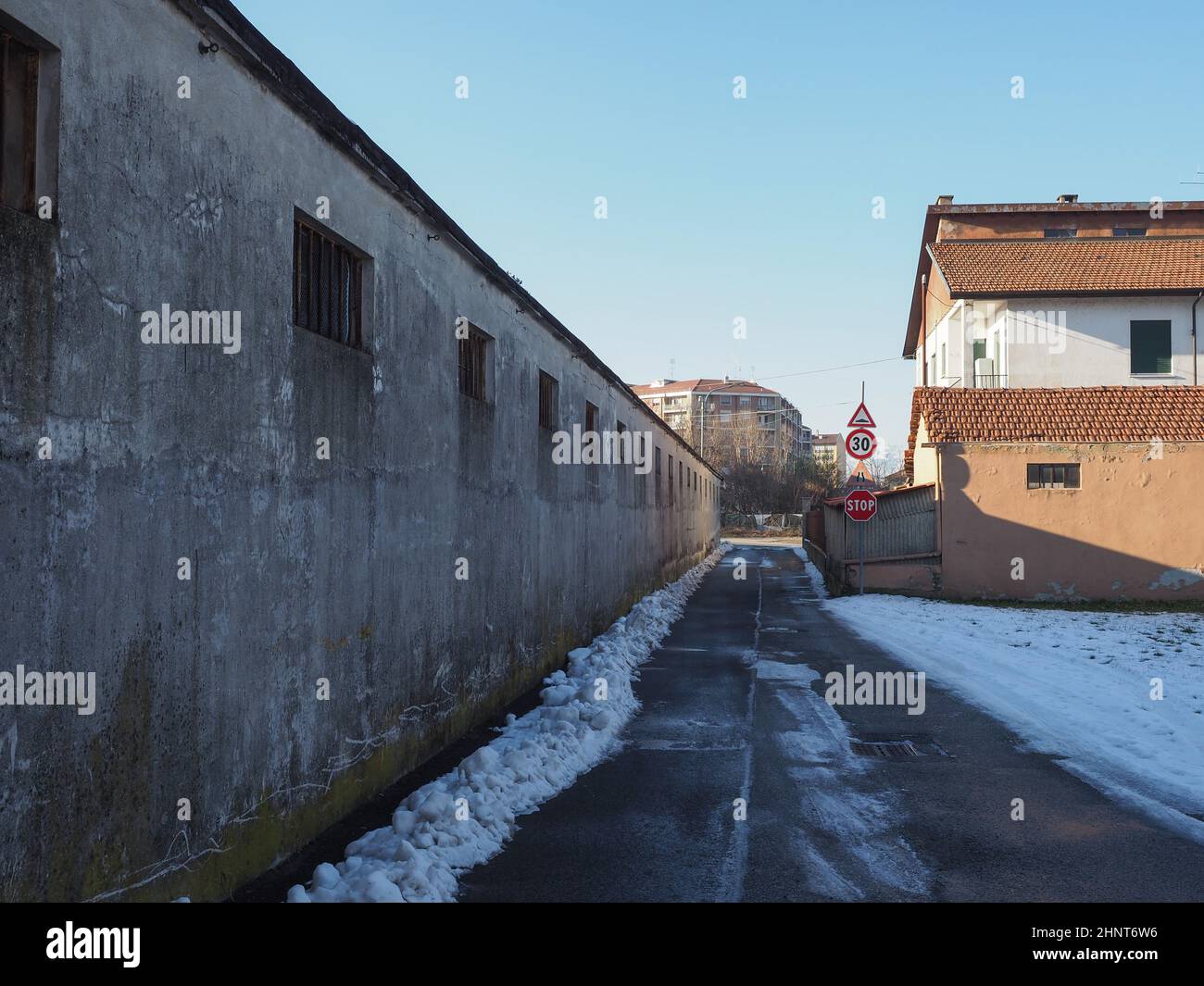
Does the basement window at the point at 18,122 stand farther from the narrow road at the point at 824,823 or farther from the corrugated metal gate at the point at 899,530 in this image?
the corrugated metal gate at the point at 899,530

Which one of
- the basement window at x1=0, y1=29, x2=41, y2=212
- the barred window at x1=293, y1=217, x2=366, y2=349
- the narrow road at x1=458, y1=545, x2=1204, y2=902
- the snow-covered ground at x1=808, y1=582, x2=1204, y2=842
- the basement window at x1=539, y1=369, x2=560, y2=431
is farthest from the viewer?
the basement window at x1=539, y1=369, x2=560, y2=431

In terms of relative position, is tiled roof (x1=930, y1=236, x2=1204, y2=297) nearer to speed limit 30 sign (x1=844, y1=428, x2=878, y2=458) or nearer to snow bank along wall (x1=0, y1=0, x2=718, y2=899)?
speed limit 30 sign (x1=844, y1=428, x2=878, y2=458)

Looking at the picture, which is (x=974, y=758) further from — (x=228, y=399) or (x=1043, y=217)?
(x=1043, y=217)

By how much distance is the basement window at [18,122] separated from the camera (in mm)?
3281

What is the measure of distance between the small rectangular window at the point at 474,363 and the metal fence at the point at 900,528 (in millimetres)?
12966

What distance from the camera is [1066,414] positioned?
20.5m

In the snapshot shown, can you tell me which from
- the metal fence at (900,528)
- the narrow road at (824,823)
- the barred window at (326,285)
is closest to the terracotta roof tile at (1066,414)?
the metal fence at (900,528)

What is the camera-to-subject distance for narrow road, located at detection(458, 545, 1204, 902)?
4.84m

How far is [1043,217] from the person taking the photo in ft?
98.0

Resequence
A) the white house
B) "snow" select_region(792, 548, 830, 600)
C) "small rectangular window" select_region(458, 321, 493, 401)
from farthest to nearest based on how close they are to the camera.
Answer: the white house
"snow" select_region(792, 548, 830, 600)
"small rectangular window" select_region(458, 321, 493, 401)

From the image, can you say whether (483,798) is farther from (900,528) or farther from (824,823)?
(900,528)

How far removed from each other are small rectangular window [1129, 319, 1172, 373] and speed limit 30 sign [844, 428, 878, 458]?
10542 millimetres

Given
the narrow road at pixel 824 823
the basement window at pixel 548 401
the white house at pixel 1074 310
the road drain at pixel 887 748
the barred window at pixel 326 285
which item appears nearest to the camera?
the narrow road at pixel 824 823

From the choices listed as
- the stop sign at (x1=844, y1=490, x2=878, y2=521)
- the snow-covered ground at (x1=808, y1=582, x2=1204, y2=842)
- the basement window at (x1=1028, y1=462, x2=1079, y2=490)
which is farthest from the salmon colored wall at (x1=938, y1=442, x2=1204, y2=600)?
the stop sign at (x1=844, y1=490, x2=878, y2=521)
